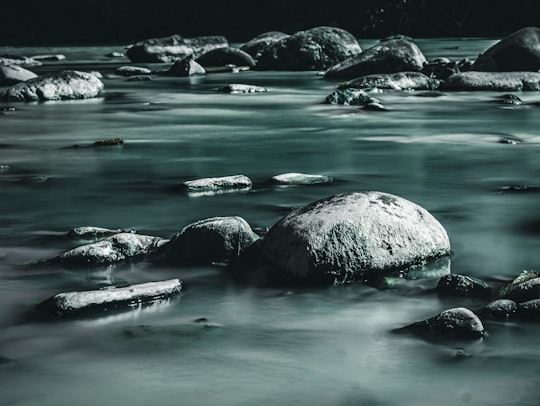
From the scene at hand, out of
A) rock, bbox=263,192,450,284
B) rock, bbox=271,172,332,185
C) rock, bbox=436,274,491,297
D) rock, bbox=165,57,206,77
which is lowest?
rock, bbox=165,57,206,77

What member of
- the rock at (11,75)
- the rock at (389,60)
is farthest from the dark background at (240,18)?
the rock at (11,75)

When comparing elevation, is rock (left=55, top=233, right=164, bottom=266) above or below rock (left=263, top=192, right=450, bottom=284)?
below

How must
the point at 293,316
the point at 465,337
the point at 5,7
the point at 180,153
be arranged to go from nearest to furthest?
the point at 465,337
the point at 293,316
the point at 180,153
the point at 5,7

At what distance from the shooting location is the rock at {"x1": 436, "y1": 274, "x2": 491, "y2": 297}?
484 centimetres

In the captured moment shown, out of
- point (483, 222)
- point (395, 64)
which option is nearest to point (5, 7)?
point (395, 64)

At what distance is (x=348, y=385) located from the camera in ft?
12.1

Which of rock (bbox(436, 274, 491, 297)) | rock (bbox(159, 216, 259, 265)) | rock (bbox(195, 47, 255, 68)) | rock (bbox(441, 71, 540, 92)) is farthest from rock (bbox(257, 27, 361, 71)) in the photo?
rock (bbox(436, 274, 491, 297))

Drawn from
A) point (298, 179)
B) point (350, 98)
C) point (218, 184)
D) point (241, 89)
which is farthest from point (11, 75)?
point (218, 184)

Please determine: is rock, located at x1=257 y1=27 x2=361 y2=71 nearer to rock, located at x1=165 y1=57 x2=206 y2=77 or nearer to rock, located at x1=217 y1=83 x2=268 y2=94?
rock, located at x1=165 y1=57 x2=206 y2=77

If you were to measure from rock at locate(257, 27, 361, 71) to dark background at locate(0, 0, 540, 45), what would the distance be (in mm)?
25893

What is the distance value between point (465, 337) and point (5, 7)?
67331 mm

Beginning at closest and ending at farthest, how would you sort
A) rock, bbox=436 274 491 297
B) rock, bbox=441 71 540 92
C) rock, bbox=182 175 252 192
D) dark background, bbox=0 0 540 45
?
rock, bbox=436 274 491 297 < rock, bbox=182 175 252 192 < rock, bbox=441 71 540 92 < dark background, bbox=0 0 540 45

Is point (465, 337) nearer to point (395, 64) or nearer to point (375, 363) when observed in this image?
point (375, 363)

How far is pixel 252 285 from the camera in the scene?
16.6ft
